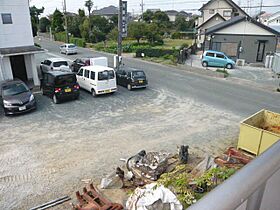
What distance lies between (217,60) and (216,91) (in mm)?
7378

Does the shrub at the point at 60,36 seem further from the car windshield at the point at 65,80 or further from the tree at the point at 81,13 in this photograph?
the car windshield at the point at 65,80

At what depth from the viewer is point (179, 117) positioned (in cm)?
1072

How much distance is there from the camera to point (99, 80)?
12891 millimetres

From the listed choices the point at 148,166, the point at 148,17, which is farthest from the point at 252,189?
the point at 148,17

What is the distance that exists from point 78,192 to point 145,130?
4.23 m

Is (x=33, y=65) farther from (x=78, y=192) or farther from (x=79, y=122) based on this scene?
(x=78, y=192)

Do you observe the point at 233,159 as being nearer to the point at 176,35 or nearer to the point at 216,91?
the point at 216,91

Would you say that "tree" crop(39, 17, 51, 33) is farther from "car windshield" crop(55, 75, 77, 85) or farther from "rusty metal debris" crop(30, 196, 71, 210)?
"rusty metal debris" crop(30, 196, 71, 210)

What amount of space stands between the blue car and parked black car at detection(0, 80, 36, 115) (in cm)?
1514

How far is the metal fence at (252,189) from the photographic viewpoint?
683 mm

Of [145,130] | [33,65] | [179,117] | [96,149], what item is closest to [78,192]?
[96,149]

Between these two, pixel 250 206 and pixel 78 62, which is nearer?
pixel 250 206

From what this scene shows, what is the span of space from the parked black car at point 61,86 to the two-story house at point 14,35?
2.58 meters

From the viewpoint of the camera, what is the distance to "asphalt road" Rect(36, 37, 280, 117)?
40.1 feet
